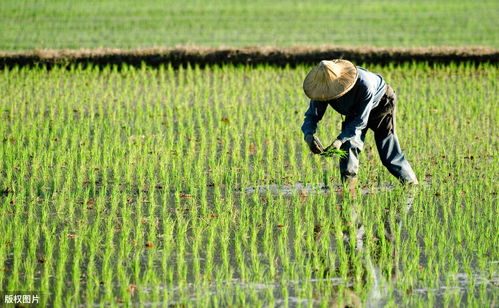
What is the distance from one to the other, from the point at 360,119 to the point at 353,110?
0.15 m

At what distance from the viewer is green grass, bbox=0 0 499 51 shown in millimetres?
12797

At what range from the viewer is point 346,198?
624 centimetres

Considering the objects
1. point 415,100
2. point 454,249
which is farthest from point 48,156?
point 415,100

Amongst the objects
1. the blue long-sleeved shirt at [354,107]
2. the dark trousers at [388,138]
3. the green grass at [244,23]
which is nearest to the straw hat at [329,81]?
the blue long-sleeved shirt at [354,107]

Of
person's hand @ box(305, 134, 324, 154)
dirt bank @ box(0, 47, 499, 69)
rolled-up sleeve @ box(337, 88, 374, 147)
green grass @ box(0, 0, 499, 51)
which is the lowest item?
person's hand @ box(305, 134, 324, 154)

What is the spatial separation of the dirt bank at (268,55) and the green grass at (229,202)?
117 cm

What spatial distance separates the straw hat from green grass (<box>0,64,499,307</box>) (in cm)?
76

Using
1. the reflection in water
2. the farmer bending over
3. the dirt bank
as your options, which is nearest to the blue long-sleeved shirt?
the farmer bending over

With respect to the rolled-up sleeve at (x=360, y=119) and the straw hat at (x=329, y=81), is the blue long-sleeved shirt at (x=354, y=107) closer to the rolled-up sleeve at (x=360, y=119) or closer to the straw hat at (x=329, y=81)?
the rolled-up sleeve at (x=360, y=119)

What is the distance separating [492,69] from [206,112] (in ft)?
12.9

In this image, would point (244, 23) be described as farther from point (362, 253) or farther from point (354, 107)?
point (362, 253)

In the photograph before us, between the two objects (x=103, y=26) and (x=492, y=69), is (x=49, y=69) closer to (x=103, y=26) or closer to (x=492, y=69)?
→ (x=103, y=26)

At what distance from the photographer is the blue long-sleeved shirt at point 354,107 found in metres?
5.94

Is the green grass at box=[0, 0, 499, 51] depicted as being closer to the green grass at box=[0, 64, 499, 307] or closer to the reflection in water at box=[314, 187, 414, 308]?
the green grass at box=[0, 64, 499, 307]
